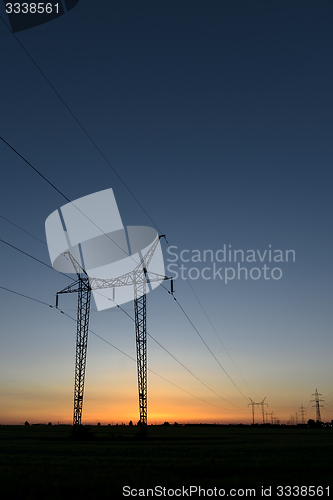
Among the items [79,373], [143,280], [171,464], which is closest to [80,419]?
[79,373]

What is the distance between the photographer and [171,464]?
30391mm

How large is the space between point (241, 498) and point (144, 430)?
6834 centimetres

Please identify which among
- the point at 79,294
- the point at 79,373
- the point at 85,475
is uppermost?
the point at 79,294

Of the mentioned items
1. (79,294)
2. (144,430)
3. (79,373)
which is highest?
(79,294)

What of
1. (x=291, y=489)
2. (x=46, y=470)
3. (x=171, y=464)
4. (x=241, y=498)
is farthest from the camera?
(x=171, y=464)

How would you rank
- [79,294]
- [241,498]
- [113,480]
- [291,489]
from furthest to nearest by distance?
[79,294]
[113,480]
[291,489]
[241,498]

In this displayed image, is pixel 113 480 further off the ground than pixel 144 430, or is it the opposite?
pixel 113 480

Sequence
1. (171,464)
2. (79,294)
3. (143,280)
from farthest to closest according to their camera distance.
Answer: (79,294) → (143,280) → (171,464)

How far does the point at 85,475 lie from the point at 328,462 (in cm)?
1885

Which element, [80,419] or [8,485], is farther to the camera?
[80,419]

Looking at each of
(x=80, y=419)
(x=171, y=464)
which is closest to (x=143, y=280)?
(x=80, y=419)

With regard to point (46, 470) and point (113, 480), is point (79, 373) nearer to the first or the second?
point (46, 470)

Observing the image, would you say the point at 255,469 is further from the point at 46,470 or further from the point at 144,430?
the point at 144,430

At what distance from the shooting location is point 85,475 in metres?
24.8
